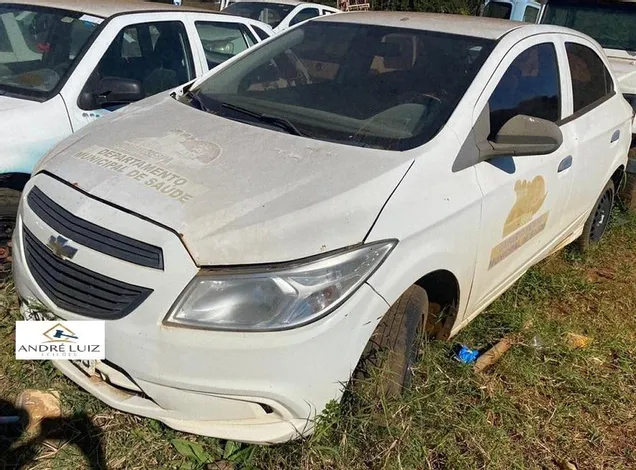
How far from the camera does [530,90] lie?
3.23m

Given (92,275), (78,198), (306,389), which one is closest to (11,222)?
(78,198)

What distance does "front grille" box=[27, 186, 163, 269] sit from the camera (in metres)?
2.10

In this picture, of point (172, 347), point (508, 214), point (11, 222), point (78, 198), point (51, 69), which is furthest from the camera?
point (51, 69)

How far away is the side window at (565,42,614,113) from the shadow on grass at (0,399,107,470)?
3.12 m

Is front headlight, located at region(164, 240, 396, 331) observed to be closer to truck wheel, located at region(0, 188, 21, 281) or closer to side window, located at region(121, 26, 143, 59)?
truck wheel, located at region(0, 188, 21, 281)

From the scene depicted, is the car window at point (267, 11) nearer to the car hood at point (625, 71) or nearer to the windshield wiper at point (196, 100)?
the car hood at point (625, 71)

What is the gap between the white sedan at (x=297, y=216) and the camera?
208 centimetres

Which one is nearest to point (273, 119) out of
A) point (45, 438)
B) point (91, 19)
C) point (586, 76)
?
point (45, 438)

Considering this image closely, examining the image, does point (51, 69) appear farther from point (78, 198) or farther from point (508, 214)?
point (508, 214)

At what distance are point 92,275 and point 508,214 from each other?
6.15 feet

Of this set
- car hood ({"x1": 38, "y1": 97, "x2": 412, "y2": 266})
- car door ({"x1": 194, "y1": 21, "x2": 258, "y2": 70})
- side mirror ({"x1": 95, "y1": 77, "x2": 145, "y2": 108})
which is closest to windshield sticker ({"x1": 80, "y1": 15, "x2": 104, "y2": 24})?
side mirror ({"x1": 95, "y1": 77, "x2": 145, "y2": 108})

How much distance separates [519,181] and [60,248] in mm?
2062

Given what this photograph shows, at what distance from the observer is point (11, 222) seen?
11.2 ft

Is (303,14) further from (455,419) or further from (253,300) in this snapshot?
(253,300)
